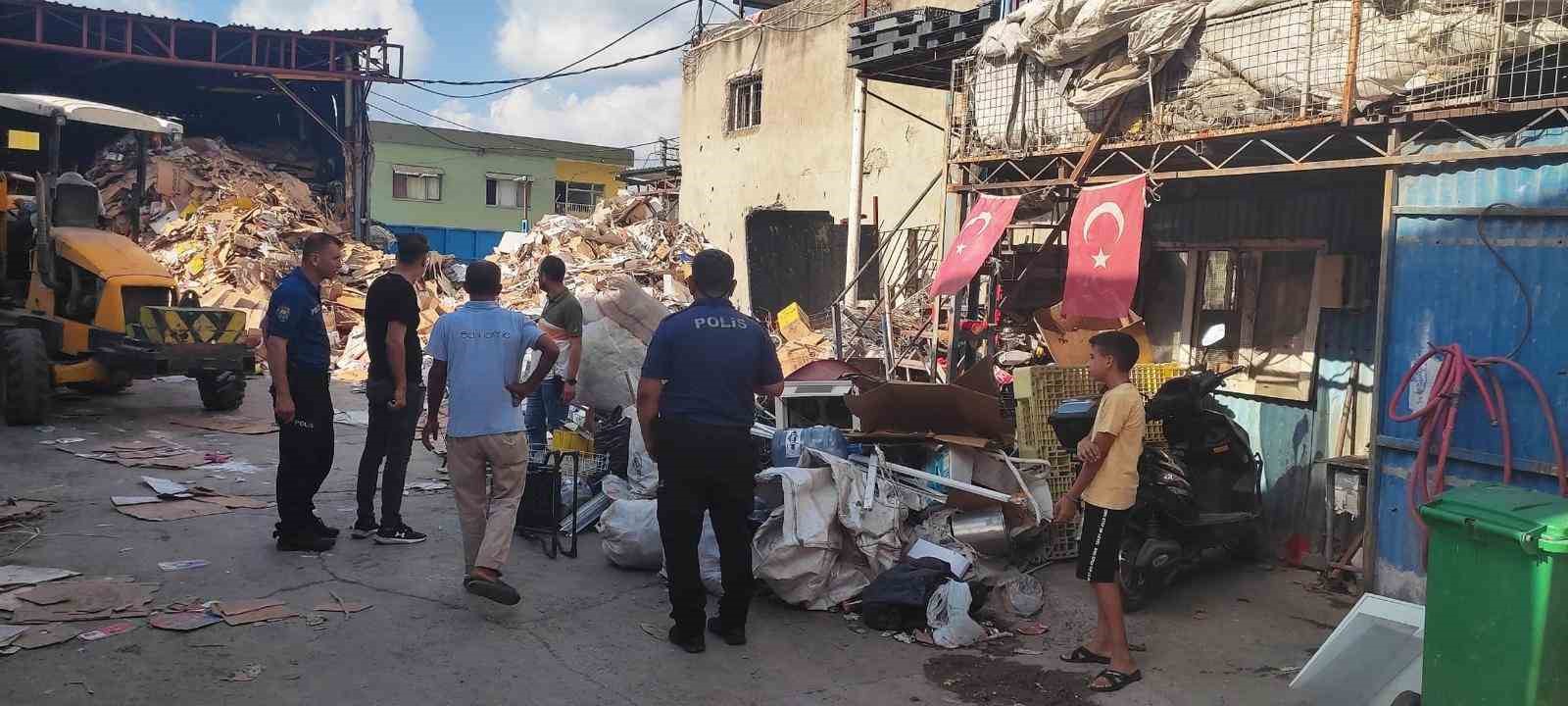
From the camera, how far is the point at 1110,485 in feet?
15.6

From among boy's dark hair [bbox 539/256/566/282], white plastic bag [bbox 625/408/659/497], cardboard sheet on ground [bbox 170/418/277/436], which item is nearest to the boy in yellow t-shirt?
white plastic bag [bbox 625/408/659/497]

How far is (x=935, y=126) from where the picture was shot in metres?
13.6

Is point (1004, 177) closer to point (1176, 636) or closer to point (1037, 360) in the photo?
point (1037, 360)

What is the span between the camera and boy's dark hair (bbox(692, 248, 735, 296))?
4.87m

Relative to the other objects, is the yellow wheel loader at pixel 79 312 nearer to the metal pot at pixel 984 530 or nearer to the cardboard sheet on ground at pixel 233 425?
the cardboard sheet on ground at pixel 233 425

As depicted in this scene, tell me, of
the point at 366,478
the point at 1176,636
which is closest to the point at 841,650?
the point at 1176,636

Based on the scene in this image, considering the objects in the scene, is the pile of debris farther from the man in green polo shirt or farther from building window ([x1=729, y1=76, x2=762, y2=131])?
the man in green polo shirt

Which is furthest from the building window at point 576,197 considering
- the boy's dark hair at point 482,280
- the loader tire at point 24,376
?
the boy's dark hair at point 482,280

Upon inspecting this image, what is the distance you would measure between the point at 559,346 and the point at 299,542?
2105 millimetres

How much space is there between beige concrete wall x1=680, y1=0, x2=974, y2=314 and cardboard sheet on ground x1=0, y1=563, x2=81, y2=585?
9.43 m

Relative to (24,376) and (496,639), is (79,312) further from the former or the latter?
(496,639)

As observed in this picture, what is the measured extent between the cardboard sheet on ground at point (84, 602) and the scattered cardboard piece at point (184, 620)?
5.9 inches

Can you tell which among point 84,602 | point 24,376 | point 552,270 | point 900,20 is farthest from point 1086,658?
point 24,376

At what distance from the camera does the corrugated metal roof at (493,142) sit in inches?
1544
